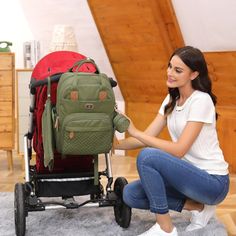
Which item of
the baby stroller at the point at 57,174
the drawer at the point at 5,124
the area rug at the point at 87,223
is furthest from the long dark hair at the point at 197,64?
the drawer at the point at 5,124

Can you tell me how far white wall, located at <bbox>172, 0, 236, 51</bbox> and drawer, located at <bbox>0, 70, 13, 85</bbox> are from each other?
4.90ft

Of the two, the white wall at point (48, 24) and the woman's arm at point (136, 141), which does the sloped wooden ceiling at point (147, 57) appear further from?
the woman's arm at point (136, 141)

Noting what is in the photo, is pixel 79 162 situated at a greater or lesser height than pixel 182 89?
lesser

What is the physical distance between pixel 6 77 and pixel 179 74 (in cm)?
216

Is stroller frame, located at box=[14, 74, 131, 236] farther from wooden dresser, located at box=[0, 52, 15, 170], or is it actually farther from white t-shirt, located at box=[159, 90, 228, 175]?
wooden dresser, located at box=[0, 52, 15, 170]

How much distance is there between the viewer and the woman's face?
251 cm

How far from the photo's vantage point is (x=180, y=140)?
8.03 ft

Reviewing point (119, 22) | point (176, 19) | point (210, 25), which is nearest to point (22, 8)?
point (119, 22)

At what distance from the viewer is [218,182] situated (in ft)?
8.23

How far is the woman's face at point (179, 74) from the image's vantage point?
8.24ft

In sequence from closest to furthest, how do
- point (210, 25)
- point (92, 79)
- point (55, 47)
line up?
1. point (92, 79)
2. point (210, 25)
3. point (55, 47)

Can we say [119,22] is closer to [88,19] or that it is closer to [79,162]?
[88,19]

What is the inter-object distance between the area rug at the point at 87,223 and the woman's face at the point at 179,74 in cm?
80

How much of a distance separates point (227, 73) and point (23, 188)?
2134mm
